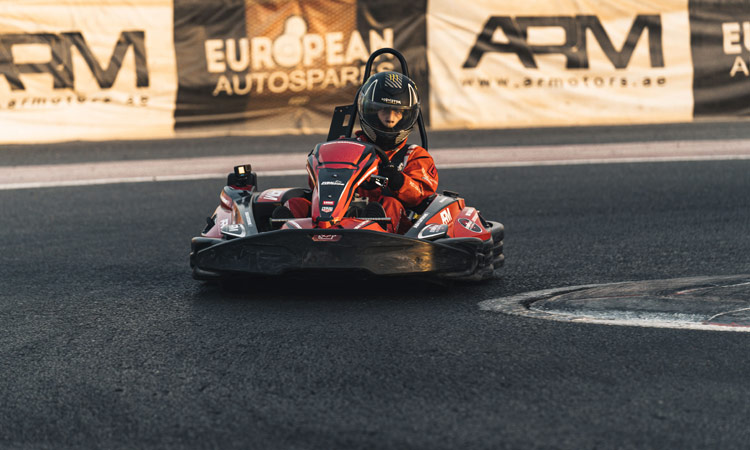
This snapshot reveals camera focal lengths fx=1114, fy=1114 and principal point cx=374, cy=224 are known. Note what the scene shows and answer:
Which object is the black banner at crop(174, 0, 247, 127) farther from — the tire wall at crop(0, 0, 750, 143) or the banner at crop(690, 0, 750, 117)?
the banner at crop(690, 0, 750, 117)

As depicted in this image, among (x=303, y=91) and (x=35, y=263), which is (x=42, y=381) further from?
(x=303, y=91)

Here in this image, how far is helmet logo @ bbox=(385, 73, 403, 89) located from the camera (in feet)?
20.4

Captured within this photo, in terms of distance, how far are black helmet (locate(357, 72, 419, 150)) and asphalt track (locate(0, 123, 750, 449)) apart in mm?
910

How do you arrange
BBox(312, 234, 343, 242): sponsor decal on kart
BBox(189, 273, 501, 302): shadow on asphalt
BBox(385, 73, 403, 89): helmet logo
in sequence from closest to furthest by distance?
BBox(312, 234, 343, 242): sponsor decal on kart → BBox(189, 273, 501, 302): shadow on asphalt → BBox(385, 73, 403, 89): helmet logo

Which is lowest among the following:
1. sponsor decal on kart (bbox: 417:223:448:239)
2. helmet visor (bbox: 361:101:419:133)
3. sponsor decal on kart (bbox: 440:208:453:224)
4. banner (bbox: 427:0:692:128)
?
sponsor decal on kart (bbox: 417:223:448:239)

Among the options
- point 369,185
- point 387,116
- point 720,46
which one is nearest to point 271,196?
point 369,185

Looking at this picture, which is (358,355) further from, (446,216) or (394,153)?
(394,153)

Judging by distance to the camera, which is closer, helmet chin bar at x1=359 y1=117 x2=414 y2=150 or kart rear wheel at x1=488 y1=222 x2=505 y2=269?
kart rear wheel at x1=488 y1=222 x2=505 y2=269

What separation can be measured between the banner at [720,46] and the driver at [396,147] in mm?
8804

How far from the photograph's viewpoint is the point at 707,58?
1407 cm

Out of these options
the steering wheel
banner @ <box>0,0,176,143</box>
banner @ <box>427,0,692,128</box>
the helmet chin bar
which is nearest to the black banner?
banner @ <box>0,0,176,143</box>

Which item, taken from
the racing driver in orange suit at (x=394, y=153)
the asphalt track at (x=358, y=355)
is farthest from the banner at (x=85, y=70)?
the racing driver in orange suit at (x=394, y=153)

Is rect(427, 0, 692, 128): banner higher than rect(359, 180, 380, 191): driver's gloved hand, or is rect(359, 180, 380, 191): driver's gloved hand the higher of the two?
rect(427, 0, 692, 128): banner

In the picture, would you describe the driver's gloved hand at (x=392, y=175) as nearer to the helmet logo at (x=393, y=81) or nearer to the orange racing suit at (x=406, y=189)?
the orange racing suit at (x=406, y=189)
